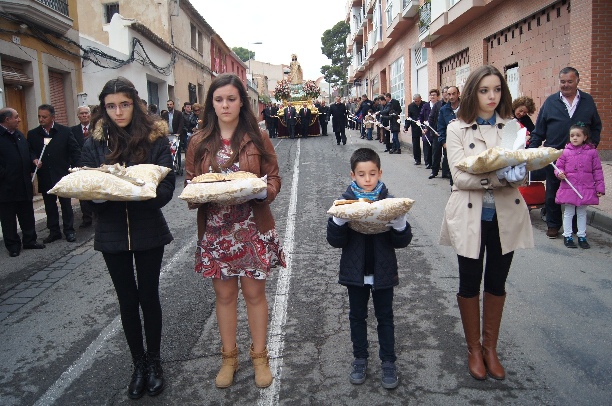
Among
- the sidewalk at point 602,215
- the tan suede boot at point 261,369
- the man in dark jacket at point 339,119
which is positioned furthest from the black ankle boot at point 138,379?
the man in dark jacket at point 339,119

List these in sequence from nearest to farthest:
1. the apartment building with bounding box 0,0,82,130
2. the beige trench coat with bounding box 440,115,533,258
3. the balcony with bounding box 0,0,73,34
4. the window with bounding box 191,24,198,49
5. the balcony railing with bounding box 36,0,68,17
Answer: the beige trench coat with bounding box 440,115,533,258 → the balcony with bounding box 0,0,73,34 → the apartment building with bounding box 0,0,82,130 → the balcony railing with bounding box 36,0,68,17 → the window with bounding box 191,24,198,49

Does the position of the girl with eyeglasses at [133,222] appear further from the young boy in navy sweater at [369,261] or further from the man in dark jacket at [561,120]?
the man in dark jacket at [561,120]

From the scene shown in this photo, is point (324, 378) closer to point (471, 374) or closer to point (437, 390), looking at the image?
point (437, 390)

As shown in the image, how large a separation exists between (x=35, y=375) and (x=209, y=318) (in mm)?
1341

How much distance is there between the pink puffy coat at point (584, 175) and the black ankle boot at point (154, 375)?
505cm

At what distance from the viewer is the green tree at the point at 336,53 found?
70.9 metres

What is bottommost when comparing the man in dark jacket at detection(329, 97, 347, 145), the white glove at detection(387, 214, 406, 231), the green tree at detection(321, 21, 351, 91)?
the white glove at detection(387, 214, 406, 231)

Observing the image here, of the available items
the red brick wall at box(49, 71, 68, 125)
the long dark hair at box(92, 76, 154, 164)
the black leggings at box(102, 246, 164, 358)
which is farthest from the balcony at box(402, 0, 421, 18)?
the black leggings at box(102, 246, 164, 358)

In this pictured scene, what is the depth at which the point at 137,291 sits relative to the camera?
337 cm

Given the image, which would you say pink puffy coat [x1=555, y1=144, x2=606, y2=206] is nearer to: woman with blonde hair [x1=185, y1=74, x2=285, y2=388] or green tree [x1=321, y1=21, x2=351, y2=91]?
woman with blonde hair [x1=185, y1=74, x2=285, y2=388]

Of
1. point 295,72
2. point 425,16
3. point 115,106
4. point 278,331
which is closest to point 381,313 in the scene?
point 278,331

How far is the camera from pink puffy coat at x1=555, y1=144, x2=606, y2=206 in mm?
6199

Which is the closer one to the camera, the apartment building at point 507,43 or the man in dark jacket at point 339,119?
the apartment building at point 507,43

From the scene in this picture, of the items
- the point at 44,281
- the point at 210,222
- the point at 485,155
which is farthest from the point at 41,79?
the point at 485,155
